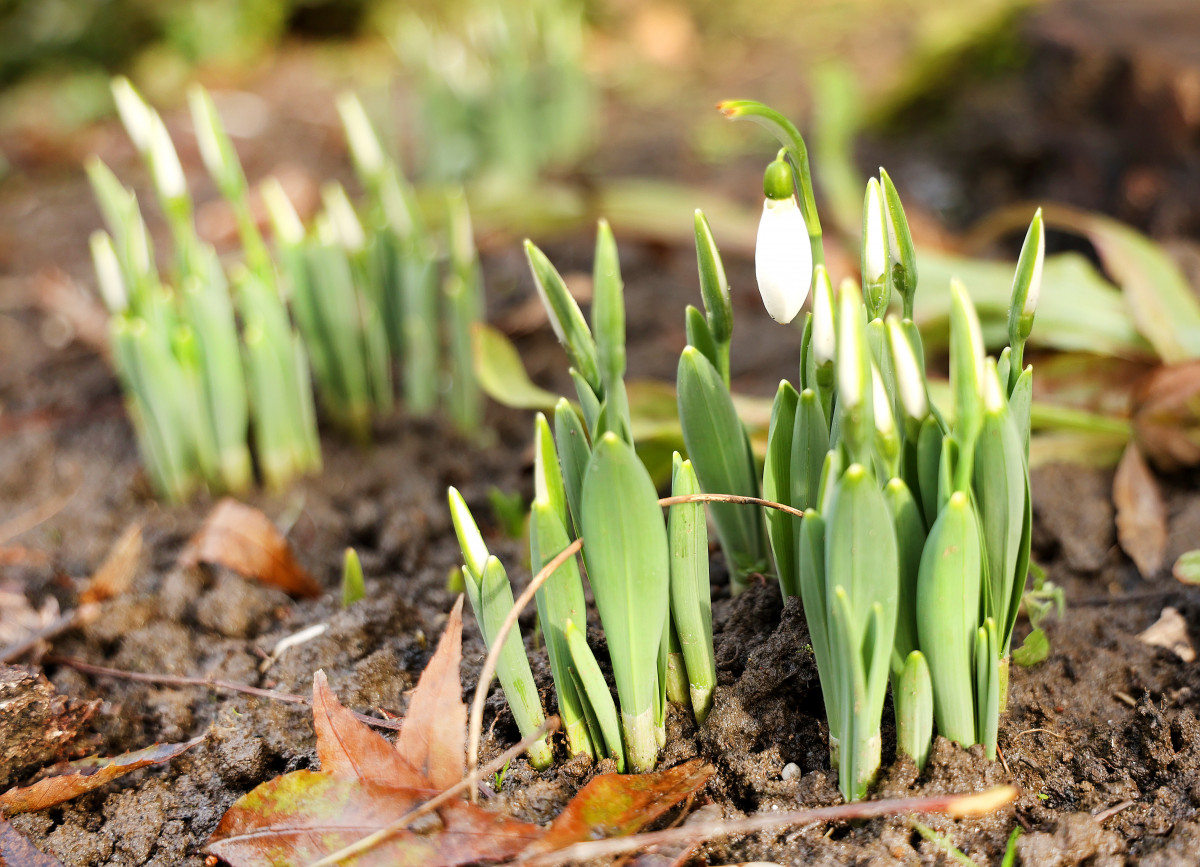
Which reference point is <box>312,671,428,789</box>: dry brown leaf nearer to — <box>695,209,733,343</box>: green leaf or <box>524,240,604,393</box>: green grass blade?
<box>524,240,604,393</box>: green grass blade

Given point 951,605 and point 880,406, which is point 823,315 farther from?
point 951,605

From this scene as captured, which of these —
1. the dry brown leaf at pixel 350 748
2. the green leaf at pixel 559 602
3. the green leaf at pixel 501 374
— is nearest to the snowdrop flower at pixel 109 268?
the green leaf at pixel 501 374

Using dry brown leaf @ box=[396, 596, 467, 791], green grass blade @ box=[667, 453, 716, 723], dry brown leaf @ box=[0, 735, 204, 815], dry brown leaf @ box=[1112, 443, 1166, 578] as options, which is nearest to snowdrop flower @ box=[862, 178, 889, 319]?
green grass blade @ box=[667, 453, 716, 723]

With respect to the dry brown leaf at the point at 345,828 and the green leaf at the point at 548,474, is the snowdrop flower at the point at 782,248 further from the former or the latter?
the dry brown leaf at the point at 345,828

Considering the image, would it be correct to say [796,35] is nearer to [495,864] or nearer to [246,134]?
[246,134]

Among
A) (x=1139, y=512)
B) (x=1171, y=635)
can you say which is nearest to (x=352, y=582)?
(x=1171, y=635)
